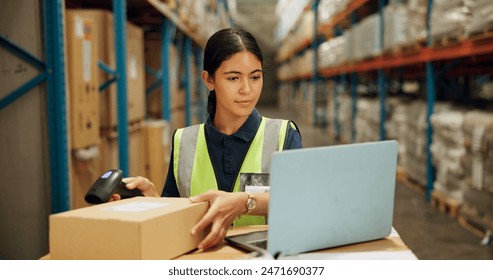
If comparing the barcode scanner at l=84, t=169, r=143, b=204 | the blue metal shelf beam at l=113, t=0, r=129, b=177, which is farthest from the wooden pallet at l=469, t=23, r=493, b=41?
the barcode scanner at l=84, t=169, r=143, b=204

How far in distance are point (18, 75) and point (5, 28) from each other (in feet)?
0.79

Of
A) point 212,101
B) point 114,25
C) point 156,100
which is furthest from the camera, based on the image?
point 156,100

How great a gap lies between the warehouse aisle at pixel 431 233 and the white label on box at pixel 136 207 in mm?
3055

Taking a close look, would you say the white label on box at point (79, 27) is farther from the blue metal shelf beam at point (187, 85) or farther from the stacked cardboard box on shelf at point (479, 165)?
the blue metal shelf beam at point (187, 85)

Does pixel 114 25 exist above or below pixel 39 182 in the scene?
above

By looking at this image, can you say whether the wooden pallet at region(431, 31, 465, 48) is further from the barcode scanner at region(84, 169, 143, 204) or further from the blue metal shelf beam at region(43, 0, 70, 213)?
the barcode scanner at region(84, 169, 143, 204)

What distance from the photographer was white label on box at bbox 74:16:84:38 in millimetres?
3338

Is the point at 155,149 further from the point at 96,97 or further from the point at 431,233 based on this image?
the point at 431,233

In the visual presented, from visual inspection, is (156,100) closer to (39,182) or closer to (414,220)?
(414,220)

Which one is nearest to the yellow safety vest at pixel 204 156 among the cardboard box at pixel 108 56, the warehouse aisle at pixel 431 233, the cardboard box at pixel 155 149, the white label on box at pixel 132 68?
the cardboard box at pixel 108 56

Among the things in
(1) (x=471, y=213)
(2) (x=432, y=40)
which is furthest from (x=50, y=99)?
(2) (x=432, y=40)

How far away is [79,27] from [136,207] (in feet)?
7.47
